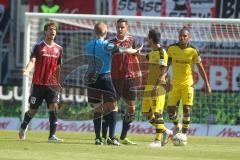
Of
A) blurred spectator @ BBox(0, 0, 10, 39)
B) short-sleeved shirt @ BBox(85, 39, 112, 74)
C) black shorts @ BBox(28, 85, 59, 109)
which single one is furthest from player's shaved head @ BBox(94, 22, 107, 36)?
blurred spectator @ BBox(0, 0, 10, 39)

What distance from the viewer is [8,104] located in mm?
22531

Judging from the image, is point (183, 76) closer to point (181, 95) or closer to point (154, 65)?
point (181, 95)

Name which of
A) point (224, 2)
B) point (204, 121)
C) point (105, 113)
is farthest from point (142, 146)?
point (224, 2)

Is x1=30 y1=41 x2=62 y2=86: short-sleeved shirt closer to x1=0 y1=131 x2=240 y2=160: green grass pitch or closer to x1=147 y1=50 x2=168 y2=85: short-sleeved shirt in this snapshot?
x1=0 y1=131 x2=240 y2=160: green grass pitch

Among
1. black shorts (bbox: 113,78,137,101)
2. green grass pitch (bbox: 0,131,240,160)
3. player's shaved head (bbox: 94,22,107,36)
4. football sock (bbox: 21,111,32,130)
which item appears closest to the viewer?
green grass pitch (bbox: 0,131,240,160)

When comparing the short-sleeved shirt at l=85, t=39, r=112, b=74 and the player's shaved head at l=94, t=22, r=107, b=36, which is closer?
the player's shaved head at l=94, t=22, r=107, b=36

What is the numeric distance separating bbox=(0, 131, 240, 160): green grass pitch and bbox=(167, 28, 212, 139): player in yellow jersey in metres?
0.63

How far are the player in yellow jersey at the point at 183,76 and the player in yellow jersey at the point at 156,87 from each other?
90cm

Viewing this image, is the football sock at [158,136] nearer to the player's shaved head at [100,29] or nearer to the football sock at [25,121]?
the player's shaved head at [100,29]

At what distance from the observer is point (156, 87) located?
14.5 meters

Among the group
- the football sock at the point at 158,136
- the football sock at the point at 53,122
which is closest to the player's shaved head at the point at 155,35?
the football sock at the point at 158,136

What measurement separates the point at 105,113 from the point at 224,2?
12.4 meters

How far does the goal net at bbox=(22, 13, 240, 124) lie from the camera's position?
63.3 ft

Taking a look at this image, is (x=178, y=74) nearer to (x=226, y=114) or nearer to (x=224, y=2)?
(x=226, y=114)
